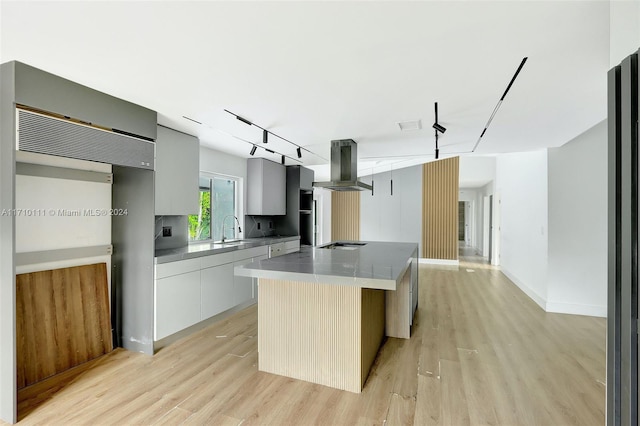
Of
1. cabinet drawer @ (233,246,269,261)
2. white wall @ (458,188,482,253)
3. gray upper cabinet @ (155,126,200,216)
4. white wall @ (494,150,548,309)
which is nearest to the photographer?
gray upper cabinet @ (155,126,200,216)

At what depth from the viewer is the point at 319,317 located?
254 centimetres

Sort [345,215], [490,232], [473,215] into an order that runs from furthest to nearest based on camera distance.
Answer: [473,215]
[345,215]
[490,232]

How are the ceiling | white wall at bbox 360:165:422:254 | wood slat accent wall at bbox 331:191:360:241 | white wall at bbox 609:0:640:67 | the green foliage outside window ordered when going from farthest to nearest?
wood slat accent wall at bbox 331:191:360:241, white wall at bbox 360:165:422:254, the green foliage outside window, the ceiling, white wall at bbox 609:0:640:67

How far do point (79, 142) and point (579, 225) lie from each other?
19.5ft

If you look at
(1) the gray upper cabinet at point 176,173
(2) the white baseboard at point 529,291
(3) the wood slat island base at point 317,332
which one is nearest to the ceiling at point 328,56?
(1) the gray upper cabinet at point 176,173

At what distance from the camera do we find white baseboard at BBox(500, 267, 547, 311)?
4.61 meters

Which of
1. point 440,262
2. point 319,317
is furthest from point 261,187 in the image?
point 440,262

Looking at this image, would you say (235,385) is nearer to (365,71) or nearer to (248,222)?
(365,71)

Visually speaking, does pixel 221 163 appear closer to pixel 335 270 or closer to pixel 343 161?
pixel 343 161

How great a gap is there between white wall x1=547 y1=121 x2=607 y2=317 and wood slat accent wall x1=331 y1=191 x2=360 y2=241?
19.7 feet

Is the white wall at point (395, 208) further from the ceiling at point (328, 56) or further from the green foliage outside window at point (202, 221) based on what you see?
the green foliage outside window at point (202, 221)

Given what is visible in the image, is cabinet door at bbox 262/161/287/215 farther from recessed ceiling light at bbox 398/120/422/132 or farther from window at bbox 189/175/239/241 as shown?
recessed ceiling light at bbox 398/120/422/132

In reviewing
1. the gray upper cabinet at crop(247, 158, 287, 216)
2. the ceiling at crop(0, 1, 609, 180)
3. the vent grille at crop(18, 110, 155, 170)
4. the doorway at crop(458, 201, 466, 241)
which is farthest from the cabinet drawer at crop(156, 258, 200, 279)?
the doorway at crop(458, 201, 466, 241)

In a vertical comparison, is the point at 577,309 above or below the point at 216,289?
below
